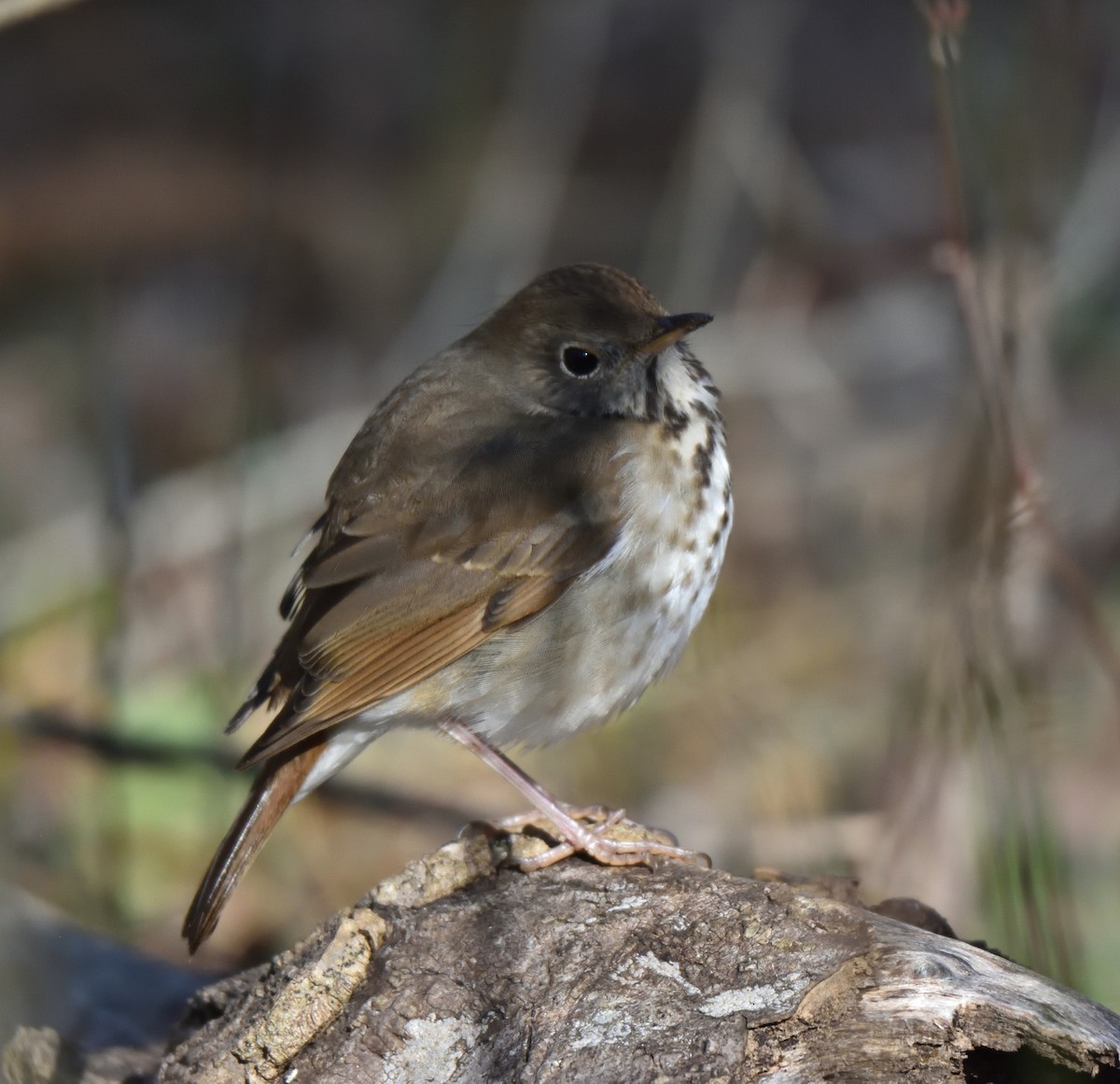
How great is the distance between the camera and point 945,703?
146 inches

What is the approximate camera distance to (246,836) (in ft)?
10.3

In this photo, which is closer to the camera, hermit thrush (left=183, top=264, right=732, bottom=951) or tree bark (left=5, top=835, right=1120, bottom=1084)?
tree bark (left=5, top=835, right=1120, bottom=1084)

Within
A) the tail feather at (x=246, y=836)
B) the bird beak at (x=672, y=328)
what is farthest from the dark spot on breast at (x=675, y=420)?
the tail feather at (x=246, y=836)

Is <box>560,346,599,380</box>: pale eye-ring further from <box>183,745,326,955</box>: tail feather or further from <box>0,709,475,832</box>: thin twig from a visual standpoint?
<box>0,709,475,832</box>: thin twig

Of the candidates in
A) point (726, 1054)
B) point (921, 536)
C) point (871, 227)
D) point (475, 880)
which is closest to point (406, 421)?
point (475, 880)

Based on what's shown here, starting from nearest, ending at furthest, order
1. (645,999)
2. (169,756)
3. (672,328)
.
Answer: (645,999), (672,328), (169,756)

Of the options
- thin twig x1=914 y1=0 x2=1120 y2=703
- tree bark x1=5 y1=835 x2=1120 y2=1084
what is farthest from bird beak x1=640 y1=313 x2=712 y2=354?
tree bark x1=5 y1=835 x2=1120 y2=1084

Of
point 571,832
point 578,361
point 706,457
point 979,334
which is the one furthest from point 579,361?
point 571,832

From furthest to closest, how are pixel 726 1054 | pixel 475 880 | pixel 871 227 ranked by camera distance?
pixel 871 227 → pixel 475 880 → pixel 726 1054

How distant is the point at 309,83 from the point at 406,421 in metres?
6.53

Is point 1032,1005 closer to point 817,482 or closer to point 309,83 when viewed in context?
point 817,482

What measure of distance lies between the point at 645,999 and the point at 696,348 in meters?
4.61

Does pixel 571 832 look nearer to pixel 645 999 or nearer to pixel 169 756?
pixel 645 999

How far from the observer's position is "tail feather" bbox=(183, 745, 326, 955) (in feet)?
10.1
